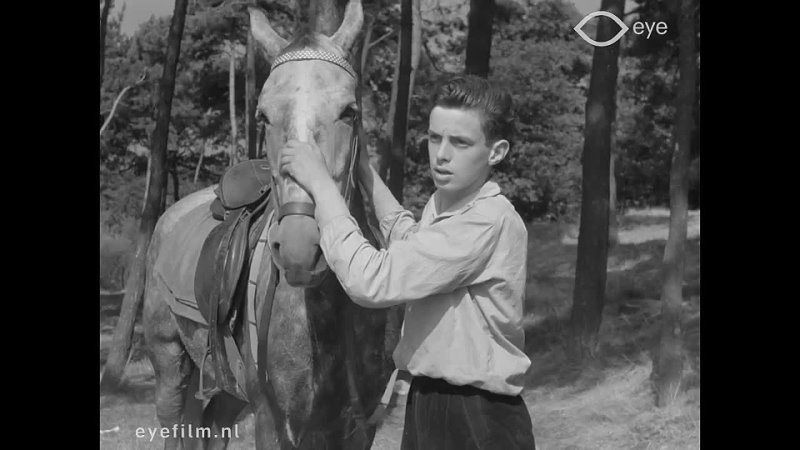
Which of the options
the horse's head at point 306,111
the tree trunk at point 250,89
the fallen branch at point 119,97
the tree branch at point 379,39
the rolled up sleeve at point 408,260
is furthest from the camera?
the tree branch at point 379,39

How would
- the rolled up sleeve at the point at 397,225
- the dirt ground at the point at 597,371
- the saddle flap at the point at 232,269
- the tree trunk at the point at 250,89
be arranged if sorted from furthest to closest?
1. the tree trunk at the point at 250,89
2. the dirt ground at the point at 597,371
3. the saddle flap at the point at 232,269
4. the rolled up sleeve at the point at 397,225

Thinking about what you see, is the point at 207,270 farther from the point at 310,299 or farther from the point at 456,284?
the point at 456,284

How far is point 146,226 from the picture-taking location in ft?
22.8

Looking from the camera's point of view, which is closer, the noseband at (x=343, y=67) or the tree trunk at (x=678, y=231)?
the noseband at (x=343, y=67)

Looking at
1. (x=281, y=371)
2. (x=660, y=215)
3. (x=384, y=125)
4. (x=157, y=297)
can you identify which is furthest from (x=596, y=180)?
(x=281, y=371)

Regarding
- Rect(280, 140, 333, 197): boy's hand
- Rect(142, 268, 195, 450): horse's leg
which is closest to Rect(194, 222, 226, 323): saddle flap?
Rect(142, 268, 195, 450): horse's leg

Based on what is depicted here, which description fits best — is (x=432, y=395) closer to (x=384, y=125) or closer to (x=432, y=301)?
(x=432, y=301)

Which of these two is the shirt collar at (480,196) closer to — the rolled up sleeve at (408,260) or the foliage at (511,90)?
the rolled up sleeve at (408,260)

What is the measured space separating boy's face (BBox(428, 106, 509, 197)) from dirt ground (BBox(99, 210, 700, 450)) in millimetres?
3017

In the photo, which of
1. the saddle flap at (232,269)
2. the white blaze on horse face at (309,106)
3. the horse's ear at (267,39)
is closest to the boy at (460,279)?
the white blaze on horse face at (309,106)

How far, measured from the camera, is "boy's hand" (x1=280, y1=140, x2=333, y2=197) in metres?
2.60

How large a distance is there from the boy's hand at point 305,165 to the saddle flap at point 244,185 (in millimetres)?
1294

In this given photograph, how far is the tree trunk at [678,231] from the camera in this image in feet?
18.9

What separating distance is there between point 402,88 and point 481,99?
508 centimetres
